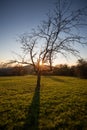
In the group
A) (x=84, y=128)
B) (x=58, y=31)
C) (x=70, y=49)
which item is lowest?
(x=84, y=128)

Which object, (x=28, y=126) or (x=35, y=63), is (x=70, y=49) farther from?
(x=28, y=126)

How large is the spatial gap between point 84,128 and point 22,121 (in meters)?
3.61

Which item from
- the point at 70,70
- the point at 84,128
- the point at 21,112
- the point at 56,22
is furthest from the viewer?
the point at 70,70

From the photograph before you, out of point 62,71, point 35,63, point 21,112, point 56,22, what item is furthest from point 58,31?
point 62,71

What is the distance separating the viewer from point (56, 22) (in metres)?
Result: 22.3

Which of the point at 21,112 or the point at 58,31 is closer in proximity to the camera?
the point at 21,112

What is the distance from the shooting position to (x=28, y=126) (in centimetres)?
802

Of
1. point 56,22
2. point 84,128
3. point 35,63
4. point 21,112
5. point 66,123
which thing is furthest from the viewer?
point 35,63

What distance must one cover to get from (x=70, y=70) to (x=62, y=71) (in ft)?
15.8

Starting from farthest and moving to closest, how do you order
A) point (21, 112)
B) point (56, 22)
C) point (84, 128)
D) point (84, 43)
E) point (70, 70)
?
point (70, 70) → point (56, 22) → point (84, 43) → point (21, 112) → point (84, 128)

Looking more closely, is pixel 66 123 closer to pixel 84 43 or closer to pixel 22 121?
pixel 22 121

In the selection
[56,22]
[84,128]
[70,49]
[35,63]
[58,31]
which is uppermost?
[56,22]

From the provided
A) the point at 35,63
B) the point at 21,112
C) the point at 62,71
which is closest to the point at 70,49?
the point at 35,63

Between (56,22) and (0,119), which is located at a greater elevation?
(56,22)
